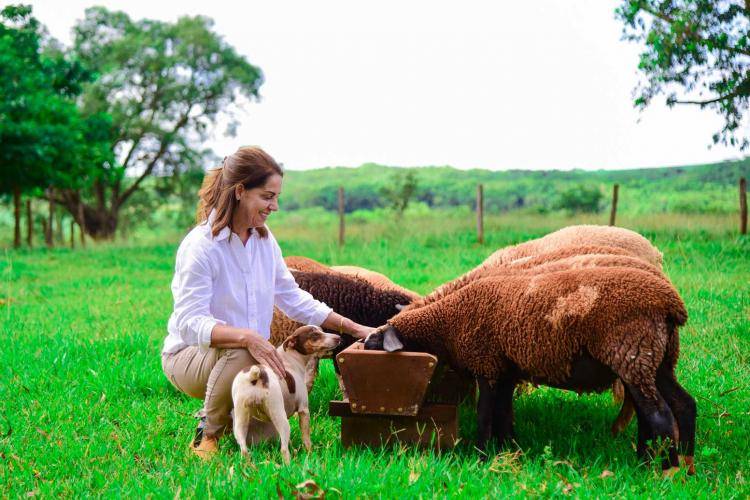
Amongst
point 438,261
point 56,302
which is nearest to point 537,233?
point 438,261

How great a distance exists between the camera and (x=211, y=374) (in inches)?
177

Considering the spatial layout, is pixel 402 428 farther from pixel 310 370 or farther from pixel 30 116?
pixel 30 116

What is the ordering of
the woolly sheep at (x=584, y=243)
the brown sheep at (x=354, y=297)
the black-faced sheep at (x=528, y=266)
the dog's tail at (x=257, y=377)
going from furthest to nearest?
the woolly sheep at (x=584, y=243)
the brown sheep at (x=354, y=297)
the black-faced sheep at (x=528, y=266)
the dog's tail at (x=257, y=377)

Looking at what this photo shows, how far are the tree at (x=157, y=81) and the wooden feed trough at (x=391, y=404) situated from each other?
32789 millimetres

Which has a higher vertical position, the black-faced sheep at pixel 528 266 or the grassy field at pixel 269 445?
A: the black-faced sheep at pixel 528 266

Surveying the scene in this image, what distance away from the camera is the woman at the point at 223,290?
174 inches

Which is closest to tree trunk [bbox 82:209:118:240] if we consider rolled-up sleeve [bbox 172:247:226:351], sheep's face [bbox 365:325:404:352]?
rolled-up sleeve [bbox 172:247:226:351]

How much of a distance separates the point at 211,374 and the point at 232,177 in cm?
115

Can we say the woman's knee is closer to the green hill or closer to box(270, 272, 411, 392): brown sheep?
box(270, 272, 411, 392): brown sheep

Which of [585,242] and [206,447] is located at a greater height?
[585,242]

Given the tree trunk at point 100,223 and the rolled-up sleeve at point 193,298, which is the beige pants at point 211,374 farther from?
the tree trunk at point 100,223

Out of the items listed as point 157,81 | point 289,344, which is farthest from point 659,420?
point 157,81

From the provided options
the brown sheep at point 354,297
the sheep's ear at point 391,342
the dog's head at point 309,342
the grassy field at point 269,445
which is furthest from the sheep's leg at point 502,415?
the brown sheep at point 354,297

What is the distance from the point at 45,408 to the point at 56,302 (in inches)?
251
